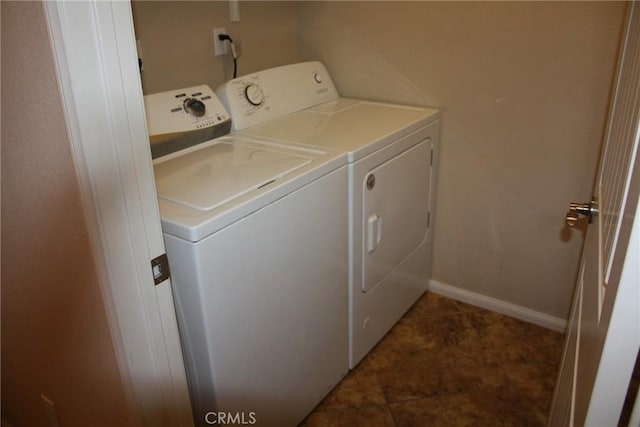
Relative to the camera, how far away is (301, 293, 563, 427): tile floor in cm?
172

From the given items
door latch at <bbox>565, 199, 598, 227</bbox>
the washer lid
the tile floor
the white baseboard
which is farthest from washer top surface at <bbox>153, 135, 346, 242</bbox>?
the white baseboard

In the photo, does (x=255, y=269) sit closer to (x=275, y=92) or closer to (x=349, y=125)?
(x=349, y=125)

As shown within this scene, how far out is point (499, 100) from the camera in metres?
1.93

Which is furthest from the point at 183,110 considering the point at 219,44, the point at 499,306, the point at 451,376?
the point at 499,306

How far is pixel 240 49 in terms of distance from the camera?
6.74 feet

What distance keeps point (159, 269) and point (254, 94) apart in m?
1.05

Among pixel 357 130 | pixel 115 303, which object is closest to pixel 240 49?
pixel 357 130

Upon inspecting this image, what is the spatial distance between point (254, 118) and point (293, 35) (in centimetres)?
65

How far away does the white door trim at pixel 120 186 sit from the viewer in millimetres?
785

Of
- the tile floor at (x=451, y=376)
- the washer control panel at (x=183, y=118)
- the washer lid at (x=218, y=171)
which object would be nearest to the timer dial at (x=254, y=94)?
the washer control panel at (x=183, y=118)

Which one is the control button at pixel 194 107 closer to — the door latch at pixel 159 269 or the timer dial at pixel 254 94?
the timer dial at pixel 254 94

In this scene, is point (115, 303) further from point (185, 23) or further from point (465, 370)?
point (465, 370)

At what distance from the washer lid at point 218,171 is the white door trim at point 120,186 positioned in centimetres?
26

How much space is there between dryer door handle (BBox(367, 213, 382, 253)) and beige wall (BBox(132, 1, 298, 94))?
0.85 meters
